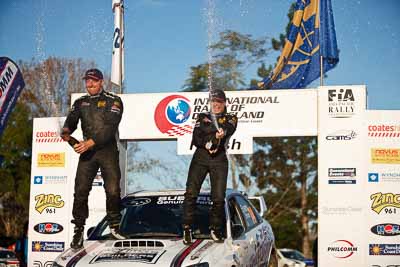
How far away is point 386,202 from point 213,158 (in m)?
5.87

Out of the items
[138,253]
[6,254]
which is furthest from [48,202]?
[6,254]

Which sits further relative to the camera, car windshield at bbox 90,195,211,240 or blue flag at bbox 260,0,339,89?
blue flag at bbox 260,0,339,89

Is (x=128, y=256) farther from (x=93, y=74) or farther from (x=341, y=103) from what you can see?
(x=341, y=103)

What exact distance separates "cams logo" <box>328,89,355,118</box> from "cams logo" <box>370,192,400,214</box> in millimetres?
1622

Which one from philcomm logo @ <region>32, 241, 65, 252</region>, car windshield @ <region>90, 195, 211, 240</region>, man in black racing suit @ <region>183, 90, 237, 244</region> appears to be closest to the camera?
man in black racing suit @ <region>183, 90, 237, 244</region>

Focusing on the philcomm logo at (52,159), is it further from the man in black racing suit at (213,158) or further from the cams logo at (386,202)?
the man in black racing suit at (213,158)

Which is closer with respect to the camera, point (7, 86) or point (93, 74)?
point (93, 74)

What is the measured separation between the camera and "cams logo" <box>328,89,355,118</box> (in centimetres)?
1230

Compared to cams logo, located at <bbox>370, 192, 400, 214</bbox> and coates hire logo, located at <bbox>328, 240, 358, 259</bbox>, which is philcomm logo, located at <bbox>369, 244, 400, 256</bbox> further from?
cams logo, located at <bbox>370, 192, 400, 214</bbox>

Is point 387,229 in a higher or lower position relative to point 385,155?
lower

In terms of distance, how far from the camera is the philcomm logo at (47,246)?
1359 centimetres

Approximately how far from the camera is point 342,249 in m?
12.2

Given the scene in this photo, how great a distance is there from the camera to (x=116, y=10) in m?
14.4

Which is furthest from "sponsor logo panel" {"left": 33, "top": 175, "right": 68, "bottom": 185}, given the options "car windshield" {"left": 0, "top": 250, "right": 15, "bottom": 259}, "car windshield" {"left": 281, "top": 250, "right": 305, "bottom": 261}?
"car windshield" {"left": 281, "top": 250, "right": 305, "bottom": 261}
